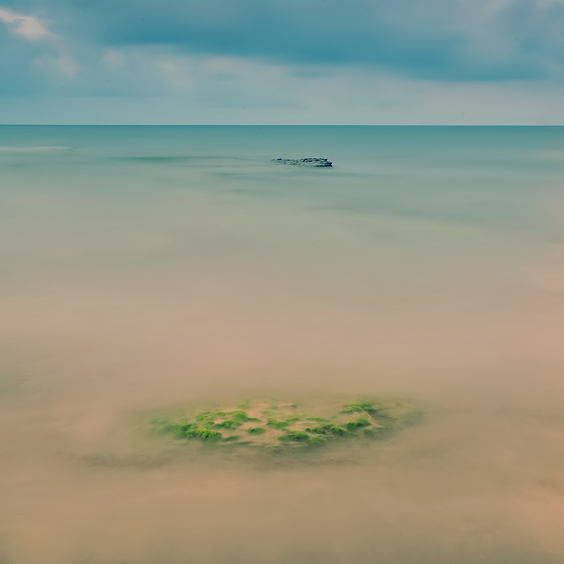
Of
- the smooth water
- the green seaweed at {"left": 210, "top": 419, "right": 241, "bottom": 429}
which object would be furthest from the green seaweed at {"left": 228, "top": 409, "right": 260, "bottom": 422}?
the smooth water

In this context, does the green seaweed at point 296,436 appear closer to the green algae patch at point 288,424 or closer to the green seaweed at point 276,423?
the green algae patch at point 288,424

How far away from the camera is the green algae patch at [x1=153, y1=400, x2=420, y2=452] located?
7.80 m

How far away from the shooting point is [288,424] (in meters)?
8.14

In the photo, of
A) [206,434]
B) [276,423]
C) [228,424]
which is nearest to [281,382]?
[276,423]

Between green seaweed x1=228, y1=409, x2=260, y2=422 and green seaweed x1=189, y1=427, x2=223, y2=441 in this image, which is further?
green seaweed x1=228, y1=409, x2=260, y2=422

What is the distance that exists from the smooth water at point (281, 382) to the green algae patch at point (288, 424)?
12.7 inches

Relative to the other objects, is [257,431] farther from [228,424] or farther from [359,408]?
[359,408]

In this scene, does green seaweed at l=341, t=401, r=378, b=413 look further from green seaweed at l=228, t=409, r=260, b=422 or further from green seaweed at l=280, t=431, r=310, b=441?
green seaweed at l=228, t=409, r=260, b=422

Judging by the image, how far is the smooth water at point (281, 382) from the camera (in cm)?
621

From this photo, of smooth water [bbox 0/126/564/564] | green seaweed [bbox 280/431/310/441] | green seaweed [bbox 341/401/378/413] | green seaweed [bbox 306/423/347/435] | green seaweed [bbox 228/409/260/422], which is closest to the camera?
smooth water [bbox 0/126/564/564]

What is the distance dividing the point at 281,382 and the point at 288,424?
152 centimetres

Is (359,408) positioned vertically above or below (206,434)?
above

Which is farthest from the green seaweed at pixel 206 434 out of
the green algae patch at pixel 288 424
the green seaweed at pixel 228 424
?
the green seaweed at pixel 228 424

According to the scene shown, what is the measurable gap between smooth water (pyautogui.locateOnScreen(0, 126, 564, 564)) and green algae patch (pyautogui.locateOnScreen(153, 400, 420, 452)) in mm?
322
